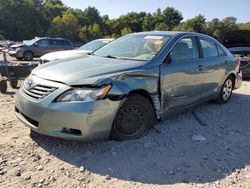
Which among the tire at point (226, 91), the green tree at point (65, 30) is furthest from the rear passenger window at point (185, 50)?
the green tree at point (65, 30)

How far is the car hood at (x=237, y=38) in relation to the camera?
11.2m

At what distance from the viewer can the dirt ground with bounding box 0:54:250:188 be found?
3600 mm

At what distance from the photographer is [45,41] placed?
2089 centimetres

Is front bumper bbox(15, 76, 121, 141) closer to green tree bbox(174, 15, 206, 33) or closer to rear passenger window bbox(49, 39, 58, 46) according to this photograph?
rear passenger window bbox(49, 39, 58, 46)

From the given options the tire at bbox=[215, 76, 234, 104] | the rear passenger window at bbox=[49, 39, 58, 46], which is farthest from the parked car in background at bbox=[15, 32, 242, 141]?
the rear passenger window at bbox=[49, 39, 58, 46]

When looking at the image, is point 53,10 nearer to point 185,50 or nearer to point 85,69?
point 185,50

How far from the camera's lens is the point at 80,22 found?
290 ft

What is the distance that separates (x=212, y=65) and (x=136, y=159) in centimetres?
285

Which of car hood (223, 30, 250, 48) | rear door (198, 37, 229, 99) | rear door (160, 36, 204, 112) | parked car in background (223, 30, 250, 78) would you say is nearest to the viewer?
rear door (160, 36, 204, 112)

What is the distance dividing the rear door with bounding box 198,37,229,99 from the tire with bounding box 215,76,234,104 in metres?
0.32

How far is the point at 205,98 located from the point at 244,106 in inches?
54.1

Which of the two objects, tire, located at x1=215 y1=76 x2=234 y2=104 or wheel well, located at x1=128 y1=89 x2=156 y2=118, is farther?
tire, located at x1=215 y1=76 x2=234 y2=104

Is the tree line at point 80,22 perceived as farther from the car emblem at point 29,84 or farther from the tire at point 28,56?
the car emblem at point 29,84

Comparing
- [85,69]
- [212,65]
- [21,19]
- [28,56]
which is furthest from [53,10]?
[85,69]
